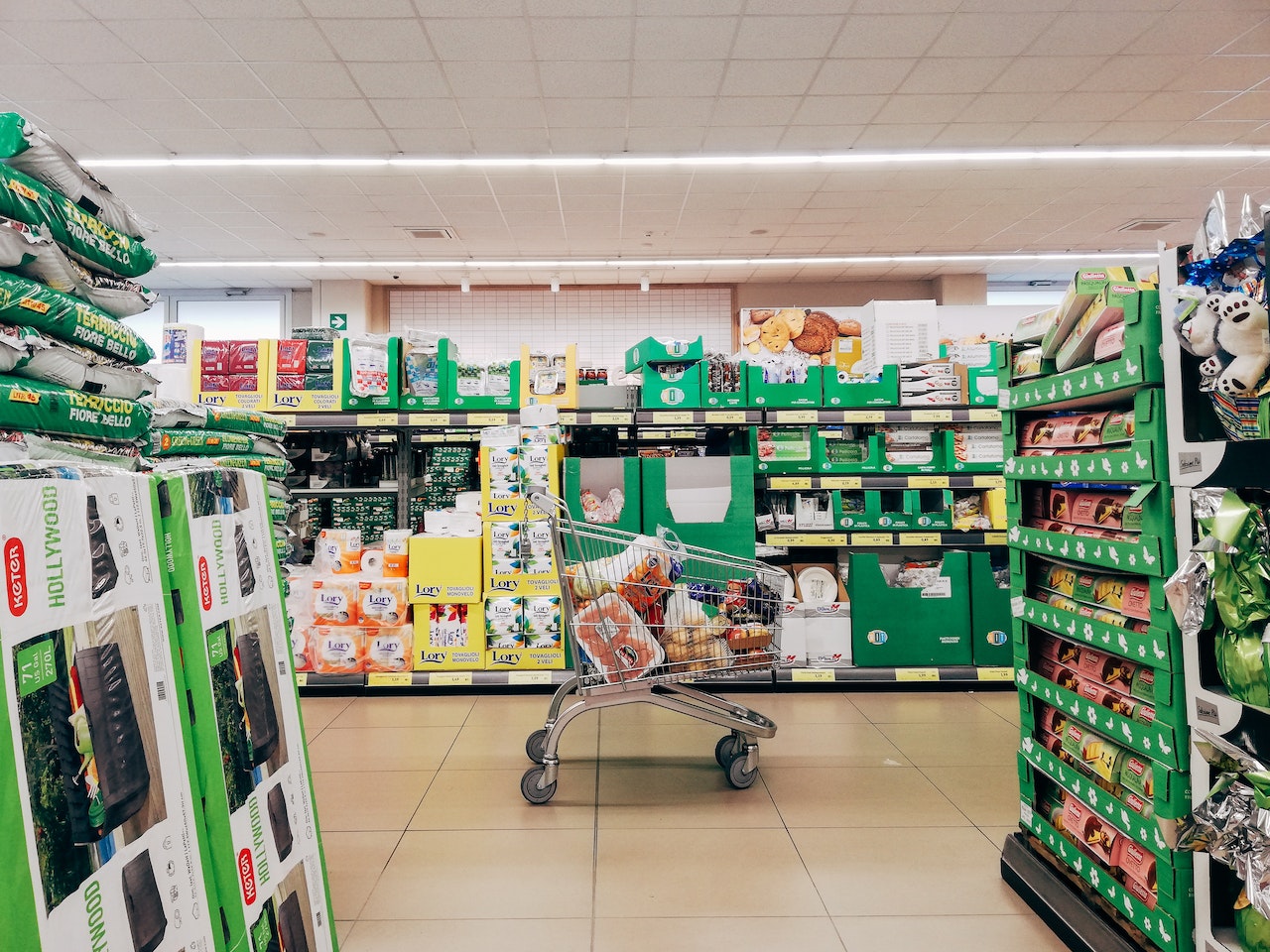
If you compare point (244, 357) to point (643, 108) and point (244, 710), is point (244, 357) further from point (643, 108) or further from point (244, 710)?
point (244, 710)

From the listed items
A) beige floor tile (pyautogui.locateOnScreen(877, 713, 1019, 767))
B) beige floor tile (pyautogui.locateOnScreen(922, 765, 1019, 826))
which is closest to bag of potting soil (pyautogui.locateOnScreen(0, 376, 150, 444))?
beige floor tile (pyautogui.locateOnScreen(922, 765, 1019, 826))

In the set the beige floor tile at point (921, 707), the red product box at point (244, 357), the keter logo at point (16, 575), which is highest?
the red product box at point (244, 357)

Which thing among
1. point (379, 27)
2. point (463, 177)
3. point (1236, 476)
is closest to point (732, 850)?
point (1236, 476)

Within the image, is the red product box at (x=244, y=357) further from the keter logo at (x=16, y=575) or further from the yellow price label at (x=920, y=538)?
the yellow price label at (x=920, y=538)

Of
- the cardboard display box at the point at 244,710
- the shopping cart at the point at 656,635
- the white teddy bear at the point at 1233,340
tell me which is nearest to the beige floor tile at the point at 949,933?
the shopping cart at the point at 656,635

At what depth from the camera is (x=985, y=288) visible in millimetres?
10648

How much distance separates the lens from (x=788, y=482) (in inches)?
161

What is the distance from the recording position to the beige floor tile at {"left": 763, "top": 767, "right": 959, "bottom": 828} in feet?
8.05

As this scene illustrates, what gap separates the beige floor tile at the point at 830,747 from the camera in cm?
296

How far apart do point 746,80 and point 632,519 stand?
10.7 feet

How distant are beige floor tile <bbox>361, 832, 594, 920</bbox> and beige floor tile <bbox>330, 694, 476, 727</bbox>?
45.8 inches

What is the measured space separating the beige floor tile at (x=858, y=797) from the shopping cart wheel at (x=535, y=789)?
2.71 ft

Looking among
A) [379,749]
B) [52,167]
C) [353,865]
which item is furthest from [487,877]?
[52,167]

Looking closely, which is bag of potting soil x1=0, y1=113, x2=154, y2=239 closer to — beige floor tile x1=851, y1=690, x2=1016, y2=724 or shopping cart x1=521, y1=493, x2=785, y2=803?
shopping cart x1=521, y1=493, x2=785, y2=803
